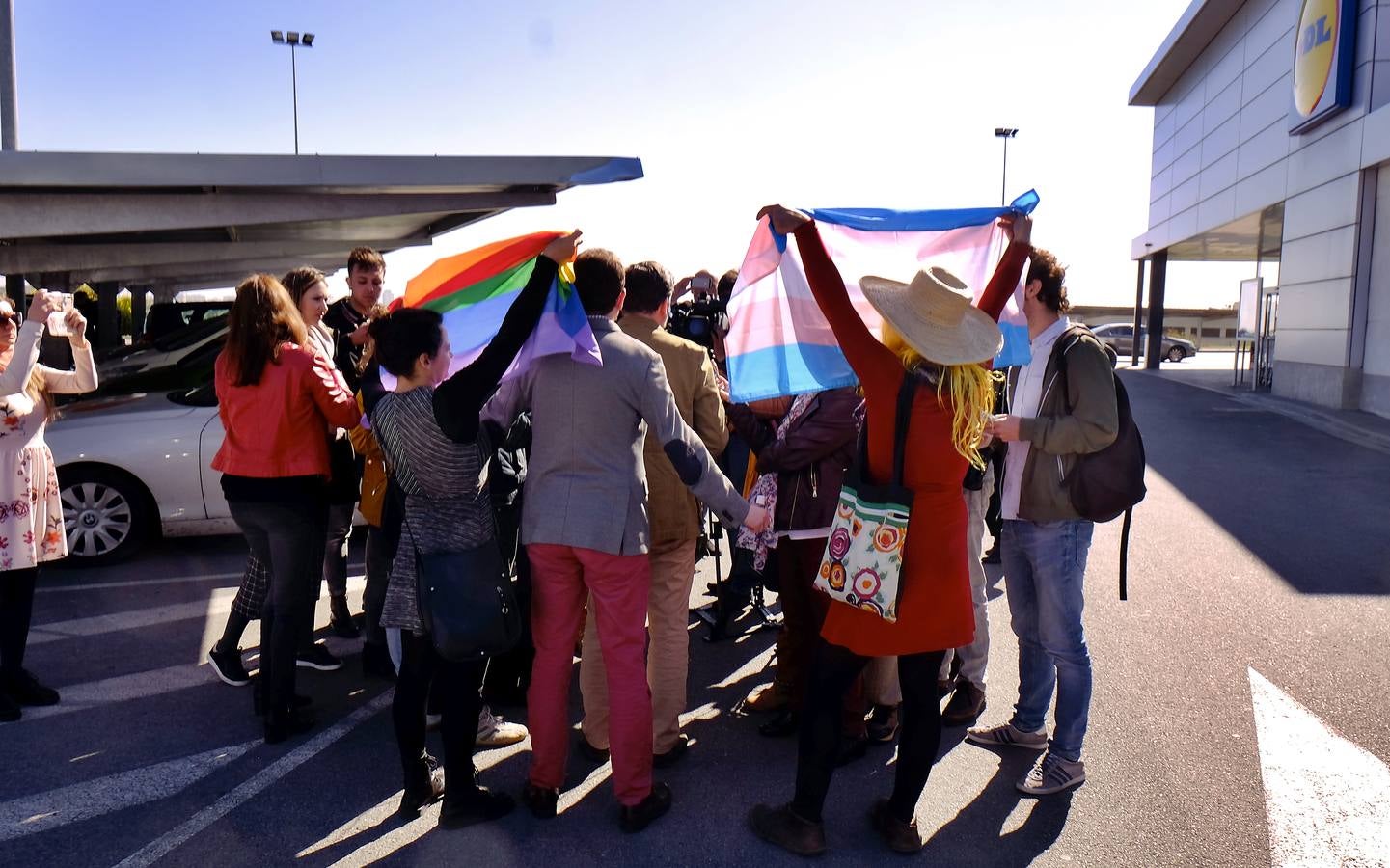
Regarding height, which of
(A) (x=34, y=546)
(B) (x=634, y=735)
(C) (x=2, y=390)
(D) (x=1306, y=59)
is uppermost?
(D) (x=1306, y=59)

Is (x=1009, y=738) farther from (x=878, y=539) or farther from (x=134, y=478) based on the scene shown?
(x=134, y=478)

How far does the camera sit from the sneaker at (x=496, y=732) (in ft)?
13.7

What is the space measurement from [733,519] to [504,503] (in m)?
1.09

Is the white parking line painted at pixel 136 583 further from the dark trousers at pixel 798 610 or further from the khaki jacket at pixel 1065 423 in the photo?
the khaki jacket at pixel 1065 423

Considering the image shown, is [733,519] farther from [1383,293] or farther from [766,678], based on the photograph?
[1383,293]

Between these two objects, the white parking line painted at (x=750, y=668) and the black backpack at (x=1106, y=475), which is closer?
the black backpack at (x=1106, y=475)

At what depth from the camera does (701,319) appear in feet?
18.0

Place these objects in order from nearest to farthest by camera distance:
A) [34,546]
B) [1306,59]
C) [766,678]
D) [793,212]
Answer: [793,212] < [34,546] < [766,678] < [1306,59]

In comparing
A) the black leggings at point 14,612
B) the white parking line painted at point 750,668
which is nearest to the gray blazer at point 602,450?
the white parking line painted at point 750,668

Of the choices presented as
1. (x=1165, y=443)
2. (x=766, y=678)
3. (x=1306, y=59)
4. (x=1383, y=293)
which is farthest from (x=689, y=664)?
(x=1306, y=59)

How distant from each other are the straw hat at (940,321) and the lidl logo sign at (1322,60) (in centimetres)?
1894

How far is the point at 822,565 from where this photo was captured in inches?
130

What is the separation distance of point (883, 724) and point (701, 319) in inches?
94.8

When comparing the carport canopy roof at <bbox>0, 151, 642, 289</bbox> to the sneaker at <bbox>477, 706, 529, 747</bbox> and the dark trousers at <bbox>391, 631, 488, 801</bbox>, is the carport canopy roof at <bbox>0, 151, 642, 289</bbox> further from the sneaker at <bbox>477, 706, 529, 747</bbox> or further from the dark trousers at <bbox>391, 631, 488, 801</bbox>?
the dark trousers at <bbox>391, 631, 488, 801</bbox>
